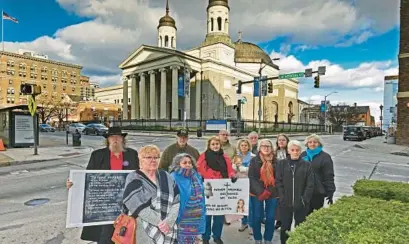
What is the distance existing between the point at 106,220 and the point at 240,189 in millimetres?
2143

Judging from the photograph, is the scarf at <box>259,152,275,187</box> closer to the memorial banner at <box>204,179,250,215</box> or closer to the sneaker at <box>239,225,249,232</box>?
the memorial banner at <box>204,179,250,215</box>

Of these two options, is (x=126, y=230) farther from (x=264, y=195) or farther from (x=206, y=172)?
(x=264, y=195)

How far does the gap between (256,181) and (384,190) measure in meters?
2.27

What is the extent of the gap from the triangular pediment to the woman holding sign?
5120 cm

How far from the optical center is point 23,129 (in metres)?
20.3

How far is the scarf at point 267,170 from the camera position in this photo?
15.4ft

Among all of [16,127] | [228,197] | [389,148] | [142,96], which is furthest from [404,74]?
[142,96]

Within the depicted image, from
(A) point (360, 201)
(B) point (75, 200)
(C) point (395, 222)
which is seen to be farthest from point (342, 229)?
(B) point (75, 200)

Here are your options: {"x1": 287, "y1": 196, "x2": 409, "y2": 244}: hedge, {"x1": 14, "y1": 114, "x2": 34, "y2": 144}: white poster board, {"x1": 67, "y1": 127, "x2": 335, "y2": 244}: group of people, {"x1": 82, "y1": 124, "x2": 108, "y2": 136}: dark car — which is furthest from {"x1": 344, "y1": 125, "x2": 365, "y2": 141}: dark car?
{"x1": 287, "y1": 196, "x2": 409, "y2": 244}: hedge

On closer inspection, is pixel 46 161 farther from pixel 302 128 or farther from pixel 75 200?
pixel 302 128

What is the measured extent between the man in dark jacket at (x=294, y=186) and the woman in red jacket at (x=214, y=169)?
0.79m

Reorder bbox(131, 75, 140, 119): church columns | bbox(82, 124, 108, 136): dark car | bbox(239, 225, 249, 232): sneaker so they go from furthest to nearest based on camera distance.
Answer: bbox(131, 75, 140, 119): church columns → bbox(82, 124, 108, 136): dark car → bbox(239, 225, 249, 232): sneaker

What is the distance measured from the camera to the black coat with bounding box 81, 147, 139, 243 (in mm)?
3732

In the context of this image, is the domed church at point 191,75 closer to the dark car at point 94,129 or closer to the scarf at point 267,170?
the dark car at point 94,129
